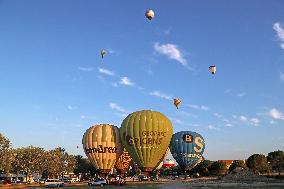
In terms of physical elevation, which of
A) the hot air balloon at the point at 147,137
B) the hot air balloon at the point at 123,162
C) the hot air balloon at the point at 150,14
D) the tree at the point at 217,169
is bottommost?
the tree at the point at 217,169

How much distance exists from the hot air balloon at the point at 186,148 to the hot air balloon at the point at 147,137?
38.7 feet

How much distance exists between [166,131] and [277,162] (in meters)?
91.8

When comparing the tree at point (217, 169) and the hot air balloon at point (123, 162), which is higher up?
the hot air balloon at point (123, 162)

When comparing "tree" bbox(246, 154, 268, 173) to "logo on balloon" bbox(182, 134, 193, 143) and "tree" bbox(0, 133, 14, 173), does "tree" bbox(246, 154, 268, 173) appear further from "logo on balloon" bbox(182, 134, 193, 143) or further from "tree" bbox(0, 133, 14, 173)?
"tree" bbox(0, 133, 14, 173)

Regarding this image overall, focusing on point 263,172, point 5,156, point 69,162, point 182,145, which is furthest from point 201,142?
point 263,172

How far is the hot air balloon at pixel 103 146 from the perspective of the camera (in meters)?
65.0

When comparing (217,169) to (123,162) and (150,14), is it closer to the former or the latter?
(123,162)

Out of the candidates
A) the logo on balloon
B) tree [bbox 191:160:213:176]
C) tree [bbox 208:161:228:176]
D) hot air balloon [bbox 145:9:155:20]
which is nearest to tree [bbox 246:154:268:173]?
tree [bbox 208:161:228:176]

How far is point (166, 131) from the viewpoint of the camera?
201 feet

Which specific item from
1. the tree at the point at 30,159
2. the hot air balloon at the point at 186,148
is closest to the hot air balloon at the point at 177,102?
the hot air balloon at the point at 186,148

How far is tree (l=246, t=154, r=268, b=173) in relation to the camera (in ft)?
484

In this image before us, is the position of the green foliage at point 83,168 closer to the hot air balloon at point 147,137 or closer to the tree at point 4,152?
the tree at point 4,152

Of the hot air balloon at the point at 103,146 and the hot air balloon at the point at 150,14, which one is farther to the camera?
the hot air balloon at the point at 103,146

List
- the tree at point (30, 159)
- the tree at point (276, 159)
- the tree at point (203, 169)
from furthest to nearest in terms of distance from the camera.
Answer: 1. the tree at point (203, 169)
2. the tree at point (276, 159)
3. the tree at point (30, 159)
